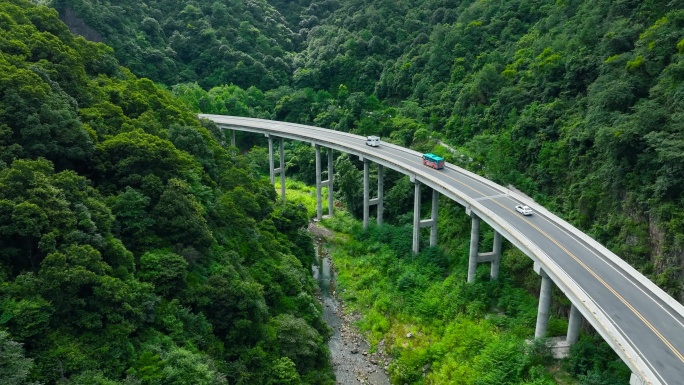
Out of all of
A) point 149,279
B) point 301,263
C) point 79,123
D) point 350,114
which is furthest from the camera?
point 350,114

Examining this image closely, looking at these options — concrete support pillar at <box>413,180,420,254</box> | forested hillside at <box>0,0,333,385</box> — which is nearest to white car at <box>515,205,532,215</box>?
concrete support pillar at <box>413,180,420,254</box>

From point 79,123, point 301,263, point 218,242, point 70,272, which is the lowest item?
point 301,263

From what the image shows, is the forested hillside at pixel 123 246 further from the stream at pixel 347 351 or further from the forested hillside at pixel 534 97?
the forested hillside at pixel 534 97

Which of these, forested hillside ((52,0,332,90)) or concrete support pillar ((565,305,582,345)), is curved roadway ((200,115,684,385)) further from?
forested hillside ((52,0,332,90))

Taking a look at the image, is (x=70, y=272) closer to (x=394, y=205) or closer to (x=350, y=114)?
(x=394, y=205)

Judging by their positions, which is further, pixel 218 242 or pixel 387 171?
pixel 387 171

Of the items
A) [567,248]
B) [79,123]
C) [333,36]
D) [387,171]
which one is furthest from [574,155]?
[333,36]

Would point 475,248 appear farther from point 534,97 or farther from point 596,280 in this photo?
point 534,97
